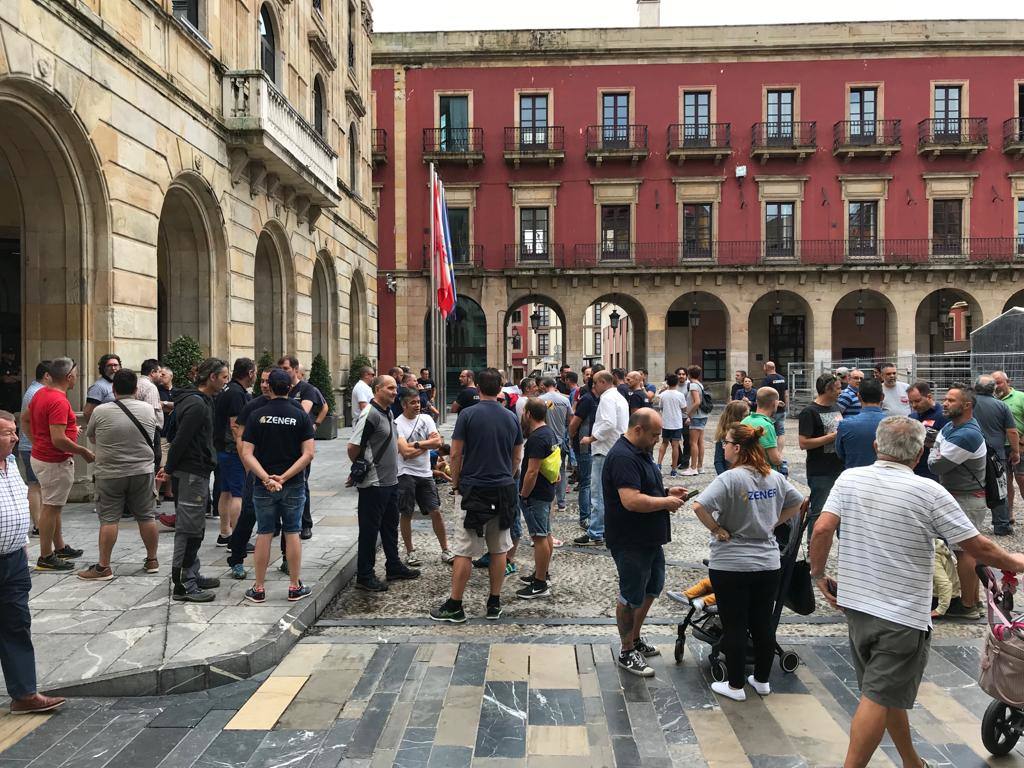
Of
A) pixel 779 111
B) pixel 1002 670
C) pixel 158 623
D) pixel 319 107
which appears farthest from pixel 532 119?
pixel 1002 670

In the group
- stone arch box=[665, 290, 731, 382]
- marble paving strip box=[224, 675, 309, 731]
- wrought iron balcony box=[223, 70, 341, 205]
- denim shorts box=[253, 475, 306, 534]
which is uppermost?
wrought iron balcony box=[223, 70, 341, 205]

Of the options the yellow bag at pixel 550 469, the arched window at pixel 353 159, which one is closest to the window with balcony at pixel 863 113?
the arched window at pixel 353 159

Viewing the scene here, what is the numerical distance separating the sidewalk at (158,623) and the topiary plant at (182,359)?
3498 millimetres

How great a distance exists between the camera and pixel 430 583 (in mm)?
6539

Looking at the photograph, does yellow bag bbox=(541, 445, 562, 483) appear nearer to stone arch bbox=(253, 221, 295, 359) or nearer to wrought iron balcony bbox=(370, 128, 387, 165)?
stone arch bbox=(253, 221, 295, 359)

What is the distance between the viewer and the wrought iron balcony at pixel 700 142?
2923 cm

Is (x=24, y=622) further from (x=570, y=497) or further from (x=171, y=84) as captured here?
(x=171, y=84)

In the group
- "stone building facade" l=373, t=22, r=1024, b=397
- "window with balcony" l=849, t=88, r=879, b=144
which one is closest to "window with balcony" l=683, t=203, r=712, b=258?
"stone building facade" l=373, t=22, r=1024, b=397

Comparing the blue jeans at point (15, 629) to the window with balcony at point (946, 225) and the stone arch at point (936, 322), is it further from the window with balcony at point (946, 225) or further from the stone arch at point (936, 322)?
the stone arch at point (936, 322)

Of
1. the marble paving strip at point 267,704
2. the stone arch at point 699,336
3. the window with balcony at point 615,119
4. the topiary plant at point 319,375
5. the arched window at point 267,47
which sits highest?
the window with balcony at point 615,119

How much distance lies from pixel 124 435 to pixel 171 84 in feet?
22.6

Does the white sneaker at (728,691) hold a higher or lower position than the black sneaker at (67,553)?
lower

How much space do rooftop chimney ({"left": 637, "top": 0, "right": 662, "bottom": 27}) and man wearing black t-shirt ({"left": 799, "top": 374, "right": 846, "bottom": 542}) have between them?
29.6m

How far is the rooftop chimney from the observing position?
1253 inches
